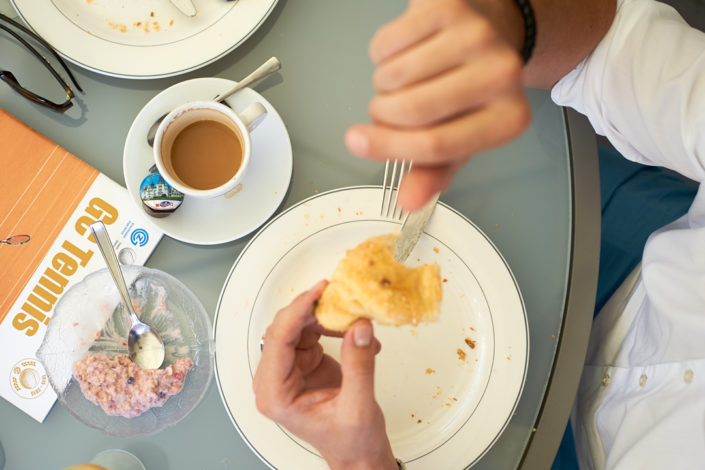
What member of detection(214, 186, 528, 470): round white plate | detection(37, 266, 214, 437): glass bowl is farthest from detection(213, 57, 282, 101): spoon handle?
detection(37, 266, 214, 437): glass bowl

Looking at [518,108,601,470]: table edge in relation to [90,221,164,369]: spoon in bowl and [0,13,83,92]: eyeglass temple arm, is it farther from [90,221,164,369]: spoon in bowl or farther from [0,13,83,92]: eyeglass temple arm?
[0,13,83,92]: eyeglass temple arm

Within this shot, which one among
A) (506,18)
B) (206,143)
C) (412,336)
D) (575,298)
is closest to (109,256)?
(206,143)

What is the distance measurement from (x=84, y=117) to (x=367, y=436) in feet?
3.22

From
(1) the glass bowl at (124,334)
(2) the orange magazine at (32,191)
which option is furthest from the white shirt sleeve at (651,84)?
(2) the orange magazine at (32,191)

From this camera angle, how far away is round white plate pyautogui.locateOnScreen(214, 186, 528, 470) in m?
0.99

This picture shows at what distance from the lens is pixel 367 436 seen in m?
0.83

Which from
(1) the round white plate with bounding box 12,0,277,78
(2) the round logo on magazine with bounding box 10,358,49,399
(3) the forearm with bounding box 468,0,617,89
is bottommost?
(2) the round logo on magazine with bounding box 10,358,49,399

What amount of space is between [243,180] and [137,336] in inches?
16.8

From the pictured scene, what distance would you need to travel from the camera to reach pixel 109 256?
1.03 meters

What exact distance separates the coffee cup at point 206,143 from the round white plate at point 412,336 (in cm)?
17

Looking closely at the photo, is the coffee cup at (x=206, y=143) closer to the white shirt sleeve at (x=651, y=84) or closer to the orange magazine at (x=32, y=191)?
the orange magazine at (x=32, y=191)

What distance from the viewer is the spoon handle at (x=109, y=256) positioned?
3.34ft

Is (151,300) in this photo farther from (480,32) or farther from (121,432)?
(480,32)

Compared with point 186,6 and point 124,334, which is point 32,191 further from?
point 186,6
